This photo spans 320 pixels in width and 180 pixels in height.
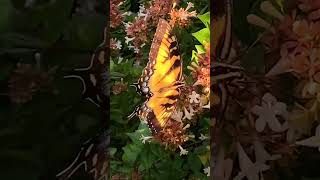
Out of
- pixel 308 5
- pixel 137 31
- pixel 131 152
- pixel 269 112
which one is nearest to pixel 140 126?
pixel 131 152

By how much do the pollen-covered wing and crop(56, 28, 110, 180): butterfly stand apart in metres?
0.14

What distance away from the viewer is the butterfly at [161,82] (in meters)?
1.92

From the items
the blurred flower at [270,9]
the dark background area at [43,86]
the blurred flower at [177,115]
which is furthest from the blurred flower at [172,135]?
the blurred flower at [270,9]

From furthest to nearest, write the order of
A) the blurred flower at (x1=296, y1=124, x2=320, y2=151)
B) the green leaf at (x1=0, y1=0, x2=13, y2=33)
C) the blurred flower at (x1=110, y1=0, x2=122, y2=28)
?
Result: 1. the blurred flower at (x1=110, y1=0, x2=122, y2=28)
2. the blurred flower at (x1=296, y1=124, x2=320, y2=151)
3. the green leaf at (x1=0, y1=0, x2=13, y2=33)

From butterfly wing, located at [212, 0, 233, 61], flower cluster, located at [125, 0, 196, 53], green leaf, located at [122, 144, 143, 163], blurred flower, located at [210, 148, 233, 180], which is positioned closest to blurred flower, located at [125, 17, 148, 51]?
flower cluster, located at [125, 0, 196, 53]

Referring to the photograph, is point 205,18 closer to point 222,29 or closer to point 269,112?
point 222,29

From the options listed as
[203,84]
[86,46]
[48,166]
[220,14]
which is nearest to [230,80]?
[203,84]

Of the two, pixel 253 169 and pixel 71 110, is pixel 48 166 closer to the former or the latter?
pixel 71 110

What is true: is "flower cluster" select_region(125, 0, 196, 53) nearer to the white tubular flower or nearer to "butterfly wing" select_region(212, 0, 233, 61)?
"butterfly wing" select_region(212, 0, 233, 61)

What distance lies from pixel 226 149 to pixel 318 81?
0.34 m

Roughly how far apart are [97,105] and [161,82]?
230 millimetres

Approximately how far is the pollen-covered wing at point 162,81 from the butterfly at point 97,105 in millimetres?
138

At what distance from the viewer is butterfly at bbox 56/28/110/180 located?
1.79 metres

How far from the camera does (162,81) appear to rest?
76.2 inches
